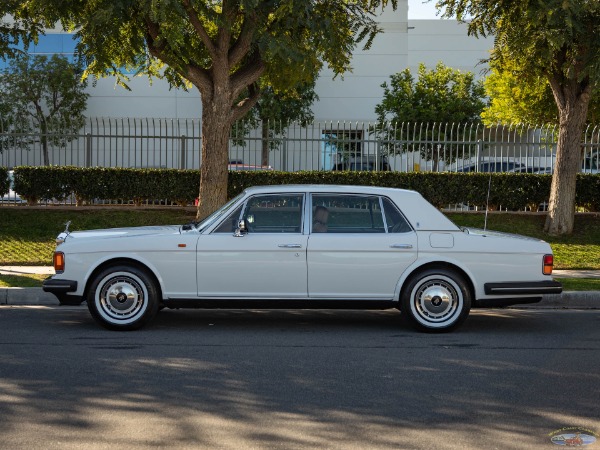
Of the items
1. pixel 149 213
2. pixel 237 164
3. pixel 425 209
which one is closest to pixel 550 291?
pixel 425 209

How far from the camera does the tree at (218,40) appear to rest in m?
14.0

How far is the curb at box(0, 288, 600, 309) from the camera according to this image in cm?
1175

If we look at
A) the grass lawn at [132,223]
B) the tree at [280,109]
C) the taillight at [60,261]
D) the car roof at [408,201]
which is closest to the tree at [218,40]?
the grass lawn at [132,223]

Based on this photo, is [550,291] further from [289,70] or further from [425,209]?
[289,70]

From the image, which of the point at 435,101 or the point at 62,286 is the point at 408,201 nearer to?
the point at 62,286

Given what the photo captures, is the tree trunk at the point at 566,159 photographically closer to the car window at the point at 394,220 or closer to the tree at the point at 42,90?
the car window at the point at 394,220

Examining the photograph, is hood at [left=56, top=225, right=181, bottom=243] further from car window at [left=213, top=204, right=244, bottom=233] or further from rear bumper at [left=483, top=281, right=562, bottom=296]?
Answer: rear bumper at [left=483, top=281, right=562, bottom=296]

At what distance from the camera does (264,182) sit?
794 inches

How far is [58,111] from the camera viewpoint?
130ft

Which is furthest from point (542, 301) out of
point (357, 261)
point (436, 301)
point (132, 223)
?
point (132, 223)

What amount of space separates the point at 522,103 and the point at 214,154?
14542mm

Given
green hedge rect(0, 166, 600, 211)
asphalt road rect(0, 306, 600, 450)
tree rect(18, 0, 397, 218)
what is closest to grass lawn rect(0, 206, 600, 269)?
green hedge rect(0, 166, 600, 211)

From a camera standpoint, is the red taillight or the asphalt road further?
the red taillight

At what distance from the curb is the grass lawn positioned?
187 inches
